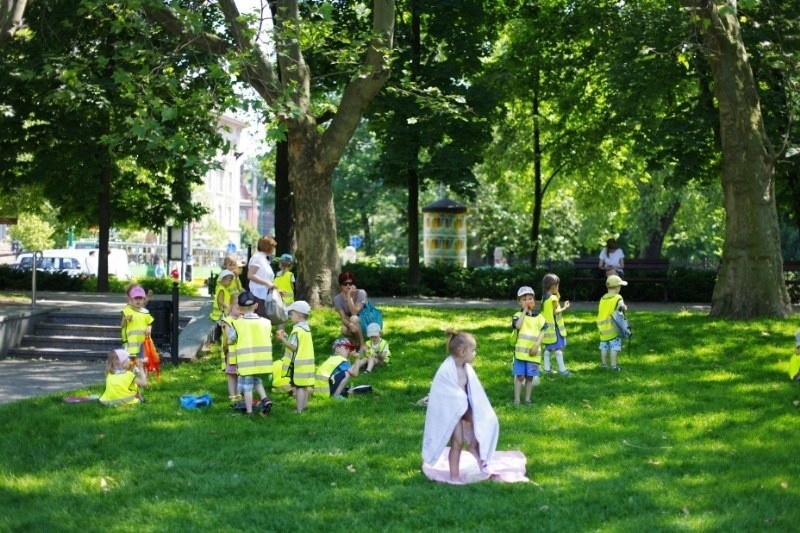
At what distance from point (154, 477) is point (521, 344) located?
456 centimetres

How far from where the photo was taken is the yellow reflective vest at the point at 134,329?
13008mm

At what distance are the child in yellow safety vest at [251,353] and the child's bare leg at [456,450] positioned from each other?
10.9 ft

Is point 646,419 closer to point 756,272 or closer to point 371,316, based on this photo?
point 371,316

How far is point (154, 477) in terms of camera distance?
868cm

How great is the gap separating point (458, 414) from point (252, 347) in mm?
3553

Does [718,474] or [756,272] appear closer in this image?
[718,474]

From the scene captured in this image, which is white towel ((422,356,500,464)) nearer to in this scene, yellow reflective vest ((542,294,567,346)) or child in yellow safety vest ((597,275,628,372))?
yellow reflective vest ((542,294,567,346))

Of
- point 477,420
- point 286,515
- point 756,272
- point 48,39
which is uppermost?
point 48,39

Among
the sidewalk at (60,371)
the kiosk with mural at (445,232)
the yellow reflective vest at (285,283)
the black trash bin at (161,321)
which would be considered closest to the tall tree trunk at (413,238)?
the kiosk with mural at (445,232)

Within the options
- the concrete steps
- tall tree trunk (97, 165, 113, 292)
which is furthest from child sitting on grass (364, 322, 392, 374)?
tall tree trunk (97, 165, 113, 292)

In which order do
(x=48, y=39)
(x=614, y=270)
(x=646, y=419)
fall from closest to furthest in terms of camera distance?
(x=646, y=419) < (x=614, y=270) < (x=48, y=39)

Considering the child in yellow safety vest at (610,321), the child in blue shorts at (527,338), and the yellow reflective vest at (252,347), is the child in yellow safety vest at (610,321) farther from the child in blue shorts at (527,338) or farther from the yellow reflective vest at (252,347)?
the yellow reflective vest at (252,347)

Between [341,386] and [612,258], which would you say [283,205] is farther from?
[341,386]

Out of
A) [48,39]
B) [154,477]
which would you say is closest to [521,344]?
[154,477]
